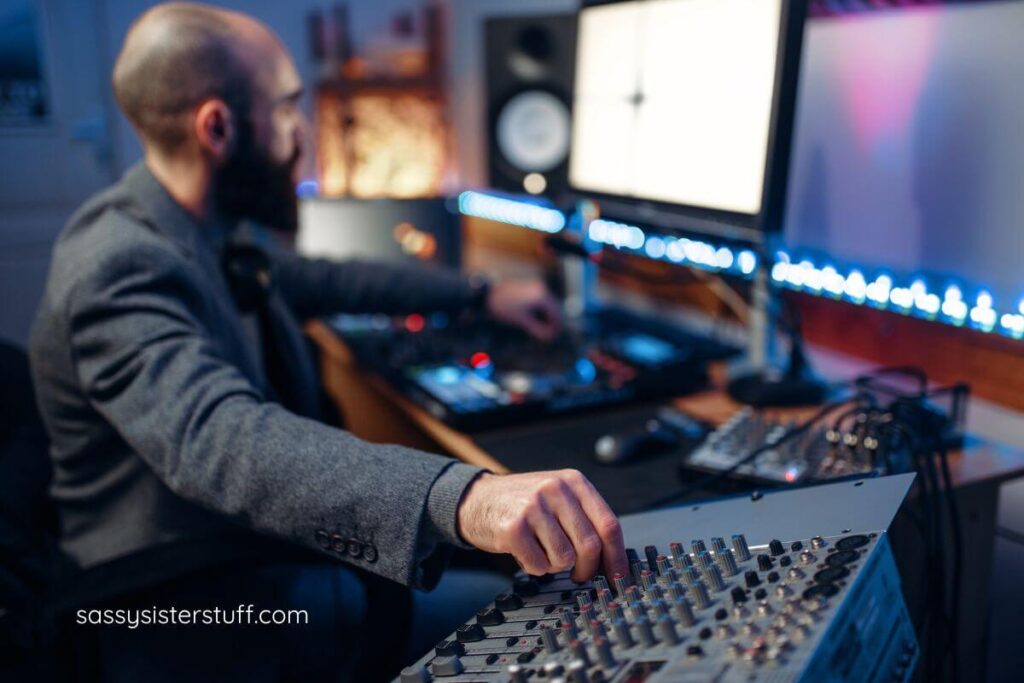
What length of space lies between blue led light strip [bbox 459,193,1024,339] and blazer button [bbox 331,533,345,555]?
0.87m

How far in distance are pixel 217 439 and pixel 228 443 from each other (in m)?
0.02

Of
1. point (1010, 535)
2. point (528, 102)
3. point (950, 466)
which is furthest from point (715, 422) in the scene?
point (528, 102)

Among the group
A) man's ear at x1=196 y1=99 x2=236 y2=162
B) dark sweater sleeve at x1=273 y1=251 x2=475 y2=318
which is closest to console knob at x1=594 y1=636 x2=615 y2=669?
man's ear at x1=196 y1=99 x2=236 y2=162

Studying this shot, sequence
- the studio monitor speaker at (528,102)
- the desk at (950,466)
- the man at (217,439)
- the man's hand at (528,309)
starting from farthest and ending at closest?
the studio monitor speaker at (528,102) → the man's hand at (528,309) → the desk at (950,466) → the man at (217,439)

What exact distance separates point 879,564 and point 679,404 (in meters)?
0.81

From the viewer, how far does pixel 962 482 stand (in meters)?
1.12

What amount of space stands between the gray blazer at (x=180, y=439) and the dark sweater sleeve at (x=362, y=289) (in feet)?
1.25

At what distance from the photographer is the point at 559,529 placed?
0.71 m

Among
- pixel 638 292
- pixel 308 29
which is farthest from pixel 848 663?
pixel 308 29

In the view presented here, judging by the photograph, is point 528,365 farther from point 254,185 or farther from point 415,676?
point 415,676

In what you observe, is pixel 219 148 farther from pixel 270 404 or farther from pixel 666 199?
pixel 666 199

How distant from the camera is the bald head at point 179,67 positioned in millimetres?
1250

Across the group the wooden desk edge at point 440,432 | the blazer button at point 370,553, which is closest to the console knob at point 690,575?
the blazer button at point 370,553

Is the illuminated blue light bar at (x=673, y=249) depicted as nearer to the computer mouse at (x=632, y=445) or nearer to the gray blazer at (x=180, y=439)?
the computer mouse at (x=632, y=445)
